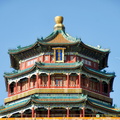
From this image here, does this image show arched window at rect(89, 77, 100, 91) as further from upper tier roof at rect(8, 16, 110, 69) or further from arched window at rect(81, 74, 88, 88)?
upper tier roof at rect(8, 16, 110, 69)

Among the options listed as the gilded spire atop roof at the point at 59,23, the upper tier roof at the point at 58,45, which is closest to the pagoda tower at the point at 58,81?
the upper tier roof at the point at 58,45

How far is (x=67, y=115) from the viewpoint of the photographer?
3440 inches

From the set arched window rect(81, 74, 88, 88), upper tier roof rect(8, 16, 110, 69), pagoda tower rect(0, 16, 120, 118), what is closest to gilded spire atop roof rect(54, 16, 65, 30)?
upper tier roof rect(8, 16, 110, 69)

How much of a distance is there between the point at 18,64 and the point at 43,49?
5532 millimetres

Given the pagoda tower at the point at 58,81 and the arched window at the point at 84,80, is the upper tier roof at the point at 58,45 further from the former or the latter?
the arched window at the point at 84,80

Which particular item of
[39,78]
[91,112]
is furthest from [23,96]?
[91,112]

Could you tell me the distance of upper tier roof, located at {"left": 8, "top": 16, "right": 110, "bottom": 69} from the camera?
92438 millimetres

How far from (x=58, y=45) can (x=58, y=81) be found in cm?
467

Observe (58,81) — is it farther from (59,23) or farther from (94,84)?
(59,23)

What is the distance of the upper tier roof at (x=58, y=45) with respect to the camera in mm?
92438

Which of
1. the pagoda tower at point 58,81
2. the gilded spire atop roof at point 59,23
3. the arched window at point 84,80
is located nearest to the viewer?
the pagoda tower at point 58,81

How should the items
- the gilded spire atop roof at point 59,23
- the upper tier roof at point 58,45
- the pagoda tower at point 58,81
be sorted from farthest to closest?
the gilded spire atop roof at point 59,23, the upper tier roof at point 58,45, the pagoda tower at point 58,81

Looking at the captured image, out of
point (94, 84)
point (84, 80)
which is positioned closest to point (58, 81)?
point (84, 80)

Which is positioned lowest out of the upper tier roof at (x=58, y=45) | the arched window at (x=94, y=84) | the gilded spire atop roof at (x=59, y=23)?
the arched window at (x=94, y=84)
